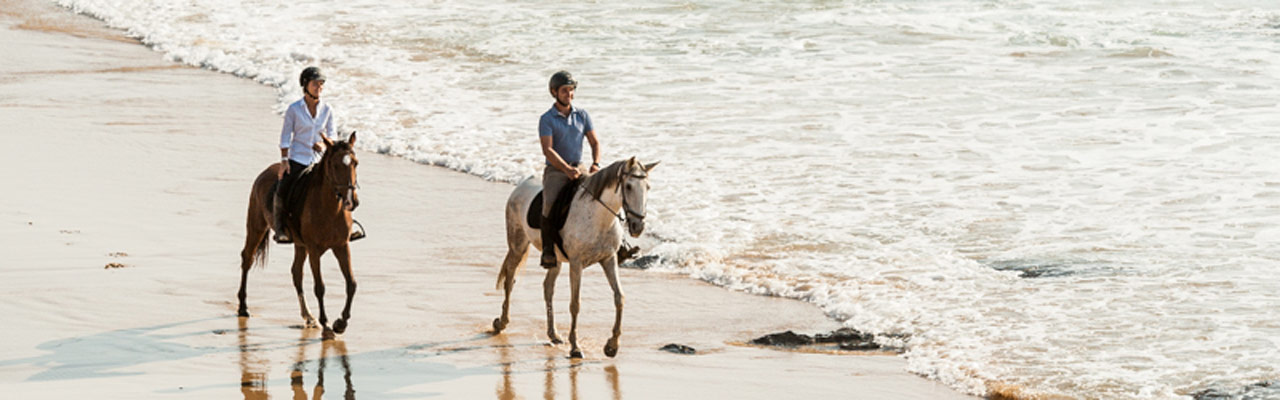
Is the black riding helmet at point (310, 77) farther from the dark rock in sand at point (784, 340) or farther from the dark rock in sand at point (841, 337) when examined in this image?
the dark rock in sand at point (841, 337)

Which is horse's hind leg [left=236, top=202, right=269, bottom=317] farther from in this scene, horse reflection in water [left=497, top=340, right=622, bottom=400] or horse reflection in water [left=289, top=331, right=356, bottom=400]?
horse reflection in water [left=497, top=340, right=622, bottom=400]

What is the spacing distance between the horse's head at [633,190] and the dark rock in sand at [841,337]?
6.85 ft

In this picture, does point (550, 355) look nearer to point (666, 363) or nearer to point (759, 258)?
point (666, 363)

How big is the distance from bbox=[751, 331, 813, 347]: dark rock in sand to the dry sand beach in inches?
7.1

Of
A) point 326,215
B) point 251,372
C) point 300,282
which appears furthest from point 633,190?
point 300,282

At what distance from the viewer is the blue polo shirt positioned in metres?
9.06

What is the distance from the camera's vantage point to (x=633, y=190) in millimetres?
8406

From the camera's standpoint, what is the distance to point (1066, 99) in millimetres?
19406

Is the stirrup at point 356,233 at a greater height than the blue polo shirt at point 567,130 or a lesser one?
lesser

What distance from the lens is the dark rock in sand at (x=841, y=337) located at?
32.3ft

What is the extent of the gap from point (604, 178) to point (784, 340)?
1.94 metres

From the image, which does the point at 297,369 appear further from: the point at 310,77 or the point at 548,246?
the point at 310,77

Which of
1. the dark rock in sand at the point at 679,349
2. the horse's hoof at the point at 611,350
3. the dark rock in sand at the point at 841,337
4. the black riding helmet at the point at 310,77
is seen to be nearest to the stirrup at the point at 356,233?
the black riding helmet at the point at 310,77

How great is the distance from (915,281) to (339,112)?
414 inches
